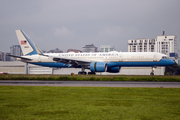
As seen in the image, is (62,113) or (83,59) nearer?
(62,113)

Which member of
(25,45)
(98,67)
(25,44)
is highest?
(25,44)

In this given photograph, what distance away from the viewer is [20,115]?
8.83m

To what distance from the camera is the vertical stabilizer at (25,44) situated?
158 ft

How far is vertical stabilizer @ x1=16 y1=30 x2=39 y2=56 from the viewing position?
158ft

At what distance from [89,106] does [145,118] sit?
310 cm

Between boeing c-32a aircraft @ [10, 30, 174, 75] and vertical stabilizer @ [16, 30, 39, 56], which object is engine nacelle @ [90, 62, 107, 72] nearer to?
boeing c-32a aircraft @ [10, 30, 174, 75]

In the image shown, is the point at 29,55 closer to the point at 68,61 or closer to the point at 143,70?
the point at 68,61

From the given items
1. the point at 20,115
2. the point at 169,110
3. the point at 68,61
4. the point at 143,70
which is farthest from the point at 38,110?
the point at 143,70

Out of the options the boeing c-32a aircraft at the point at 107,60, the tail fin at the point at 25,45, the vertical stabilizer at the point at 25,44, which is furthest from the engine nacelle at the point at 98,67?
the vertical stabilizer at the point at 25,44

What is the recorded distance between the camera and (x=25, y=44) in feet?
160

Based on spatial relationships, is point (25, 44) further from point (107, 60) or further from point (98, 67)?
point (98, 67)

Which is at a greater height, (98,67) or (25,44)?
(25,44)

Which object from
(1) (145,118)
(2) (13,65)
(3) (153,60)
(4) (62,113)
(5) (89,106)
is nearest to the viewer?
(1) (145,118)

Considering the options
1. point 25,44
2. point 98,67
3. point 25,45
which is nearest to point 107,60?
point 98,67
